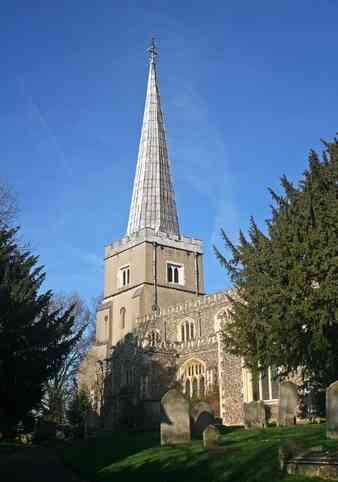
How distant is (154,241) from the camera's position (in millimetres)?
49219

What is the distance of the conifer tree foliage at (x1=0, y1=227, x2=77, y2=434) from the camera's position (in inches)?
941

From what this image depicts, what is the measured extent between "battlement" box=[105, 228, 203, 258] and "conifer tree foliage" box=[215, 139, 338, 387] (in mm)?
28602

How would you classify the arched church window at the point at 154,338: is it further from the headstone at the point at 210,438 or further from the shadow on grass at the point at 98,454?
the headstone at the point at 210,438

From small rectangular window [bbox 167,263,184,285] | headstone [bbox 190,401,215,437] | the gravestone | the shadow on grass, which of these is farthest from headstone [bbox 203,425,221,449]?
small rectangular window [bbox 167,263,184,285]

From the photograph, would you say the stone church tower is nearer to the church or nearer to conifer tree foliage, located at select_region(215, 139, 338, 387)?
the church

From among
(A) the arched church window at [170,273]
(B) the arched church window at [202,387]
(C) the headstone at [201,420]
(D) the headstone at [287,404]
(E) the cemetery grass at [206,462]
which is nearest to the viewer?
(E) the cemetery grass at [206,462]

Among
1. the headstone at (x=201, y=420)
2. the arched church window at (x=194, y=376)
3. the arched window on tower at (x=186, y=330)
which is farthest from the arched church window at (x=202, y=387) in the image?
the headstone at (x=201, y=420)

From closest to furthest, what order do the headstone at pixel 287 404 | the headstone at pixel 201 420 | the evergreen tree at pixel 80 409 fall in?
the headstone at pixel 287 404, the headstone at pixel 201 420, the evergreen tree at pixel 80 409

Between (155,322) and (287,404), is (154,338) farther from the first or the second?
(287,404)

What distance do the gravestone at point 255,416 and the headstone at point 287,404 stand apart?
123 centimetres

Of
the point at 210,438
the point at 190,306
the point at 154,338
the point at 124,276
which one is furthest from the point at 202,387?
the point at 210,438

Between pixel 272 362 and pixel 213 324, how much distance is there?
904 inches

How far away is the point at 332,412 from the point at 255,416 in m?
6.92

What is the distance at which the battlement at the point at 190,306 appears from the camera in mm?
43125
